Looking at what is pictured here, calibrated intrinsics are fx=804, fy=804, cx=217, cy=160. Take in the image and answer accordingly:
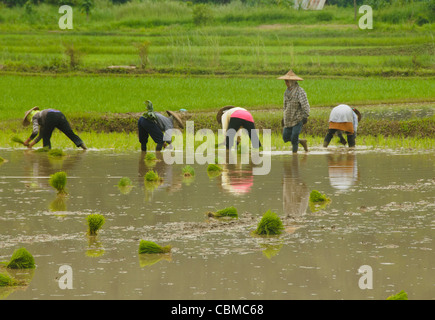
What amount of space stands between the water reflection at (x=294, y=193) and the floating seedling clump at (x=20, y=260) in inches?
117

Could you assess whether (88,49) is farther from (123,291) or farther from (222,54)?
(123,291)

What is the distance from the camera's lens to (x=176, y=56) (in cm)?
3103

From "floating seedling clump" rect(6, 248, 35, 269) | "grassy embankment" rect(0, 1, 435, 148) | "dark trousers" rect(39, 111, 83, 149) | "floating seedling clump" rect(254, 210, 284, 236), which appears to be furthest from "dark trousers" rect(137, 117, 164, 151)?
"floating seedling clump" rect(6, 248, 35, 269)

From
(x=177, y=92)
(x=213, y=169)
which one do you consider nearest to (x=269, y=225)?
(x=213, y=169)

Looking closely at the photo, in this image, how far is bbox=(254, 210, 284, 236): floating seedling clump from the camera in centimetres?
723

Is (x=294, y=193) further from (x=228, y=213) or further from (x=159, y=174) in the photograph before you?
(x=159, y=174)

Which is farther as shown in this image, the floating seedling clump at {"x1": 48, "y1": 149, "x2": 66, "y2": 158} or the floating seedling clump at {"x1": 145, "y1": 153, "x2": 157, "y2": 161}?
the floating seedling clump at {"x1": 48, "y1": 149, "x2": 66, "y2": 158}

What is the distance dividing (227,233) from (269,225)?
0.42m

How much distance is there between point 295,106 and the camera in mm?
12898

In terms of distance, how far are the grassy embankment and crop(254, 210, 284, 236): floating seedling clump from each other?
351 inches

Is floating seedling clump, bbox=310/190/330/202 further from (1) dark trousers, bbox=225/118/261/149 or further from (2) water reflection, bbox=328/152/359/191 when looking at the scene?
(1) dark trousers, bbox=225/118/261/149

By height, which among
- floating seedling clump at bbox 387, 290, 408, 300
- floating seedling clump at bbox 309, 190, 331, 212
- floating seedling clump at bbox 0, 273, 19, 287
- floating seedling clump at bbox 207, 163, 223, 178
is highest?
floating seedling clump at bbox 207, 163, 223, 178

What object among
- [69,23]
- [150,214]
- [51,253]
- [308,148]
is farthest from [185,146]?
[69,23]

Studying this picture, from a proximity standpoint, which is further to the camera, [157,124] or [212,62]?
[212,62]
